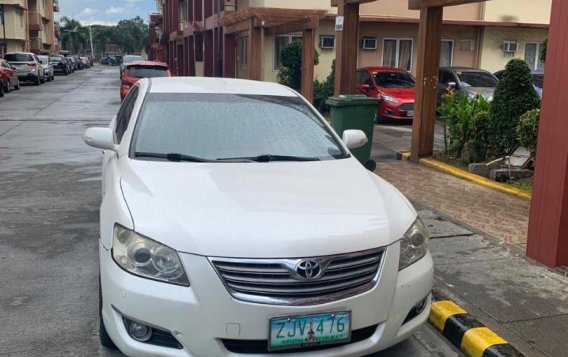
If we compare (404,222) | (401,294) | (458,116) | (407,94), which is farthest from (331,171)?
(407,94)

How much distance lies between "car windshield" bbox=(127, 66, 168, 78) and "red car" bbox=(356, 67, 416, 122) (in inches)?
262

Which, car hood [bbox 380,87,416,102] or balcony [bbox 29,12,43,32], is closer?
car hood [bbox 380,87,416,102]

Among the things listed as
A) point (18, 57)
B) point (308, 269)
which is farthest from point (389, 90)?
point (18, 57)

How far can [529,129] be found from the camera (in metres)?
7.96

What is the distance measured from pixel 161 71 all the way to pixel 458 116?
12.7m

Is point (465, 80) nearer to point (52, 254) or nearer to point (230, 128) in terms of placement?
point (230, 128)

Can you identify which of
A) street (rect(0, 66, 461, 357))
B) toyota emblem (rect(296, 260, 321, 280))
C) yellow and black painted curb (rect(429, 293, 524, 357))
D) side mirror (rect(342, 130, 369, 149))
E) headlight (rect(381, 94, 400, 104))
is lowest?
street (rect(0, 66, 461, 357))

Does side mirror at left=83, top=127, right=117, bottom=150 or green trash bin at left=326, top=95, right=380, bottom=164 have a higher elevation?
side mirror at left=83, top=127, right=117, bottom=150

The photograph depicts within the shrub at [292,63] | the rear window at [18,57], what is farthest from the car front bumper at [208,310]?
the rear window at [18,57]

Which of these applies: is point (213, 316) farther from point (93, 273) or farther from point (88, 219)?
point (88, 219)

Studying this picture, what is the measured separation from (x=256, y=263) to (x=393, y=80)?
14.9m

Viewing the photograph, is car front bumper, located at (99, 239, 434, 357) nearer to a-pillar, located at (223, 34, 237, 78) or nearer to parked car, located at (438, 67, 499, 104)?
parked car, located at (438, 67, 499, 104)

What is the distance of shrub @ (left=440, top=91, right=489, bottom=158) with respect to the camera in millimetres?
9344

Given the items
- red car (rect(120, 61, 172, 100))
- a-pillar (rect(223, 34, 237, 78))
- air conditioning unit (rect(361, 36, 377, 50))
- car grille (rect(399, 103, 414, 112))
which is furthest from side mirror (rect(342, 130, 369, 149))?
a-pillar (rect(223, 34, 237, 78))
